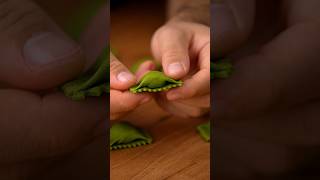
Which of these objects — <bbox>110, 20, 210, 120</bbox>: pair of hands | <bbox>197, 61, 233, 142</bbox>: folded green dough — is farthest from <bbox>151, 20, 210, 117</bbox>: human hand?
<bbox>197, 61, 233, 142</bbox>: folded green dough

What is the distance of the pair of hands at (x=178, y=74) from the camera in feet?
1.33

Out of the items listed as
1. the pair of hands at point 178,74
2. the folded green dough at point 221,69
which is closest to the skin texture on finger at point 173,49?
the pair of hands at point 178,74

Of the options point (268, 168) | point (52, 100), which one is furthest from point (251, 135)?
point (52, 100)

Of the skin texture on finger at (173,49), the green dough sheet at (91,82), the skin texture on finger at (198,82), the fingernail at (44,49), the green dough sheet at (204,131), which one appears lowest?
the green dough sheet at (204,131)

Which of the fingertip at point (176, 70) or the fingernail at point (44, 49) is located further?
the fingertip at point (176, 70)

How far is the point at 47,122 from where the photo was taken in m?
0.31

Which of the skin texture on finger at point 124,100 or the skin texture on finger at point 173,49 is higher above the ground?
the skin texture on finger at point 173,49

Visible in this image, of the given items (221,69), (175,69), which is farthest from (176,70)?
(221,69)

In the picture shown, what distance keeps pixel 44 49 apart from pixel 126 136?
0.19 metres

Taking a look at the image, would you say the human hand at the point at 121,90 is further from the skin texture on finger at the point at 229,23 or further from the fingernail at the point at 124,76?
the skin texture on finger at the point at 229,23

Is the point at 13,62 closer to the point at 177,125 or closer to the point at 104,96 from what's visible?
the point at 104,96

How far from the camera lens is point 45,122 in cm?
31

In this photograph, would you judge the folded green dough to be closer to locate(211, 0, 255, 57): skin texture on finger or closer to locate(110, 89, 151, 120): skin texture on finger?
locate(211, 0, 255, 57): skin texture on finger

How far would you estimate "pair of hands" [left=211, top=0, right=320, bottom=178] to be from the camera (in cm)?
31
